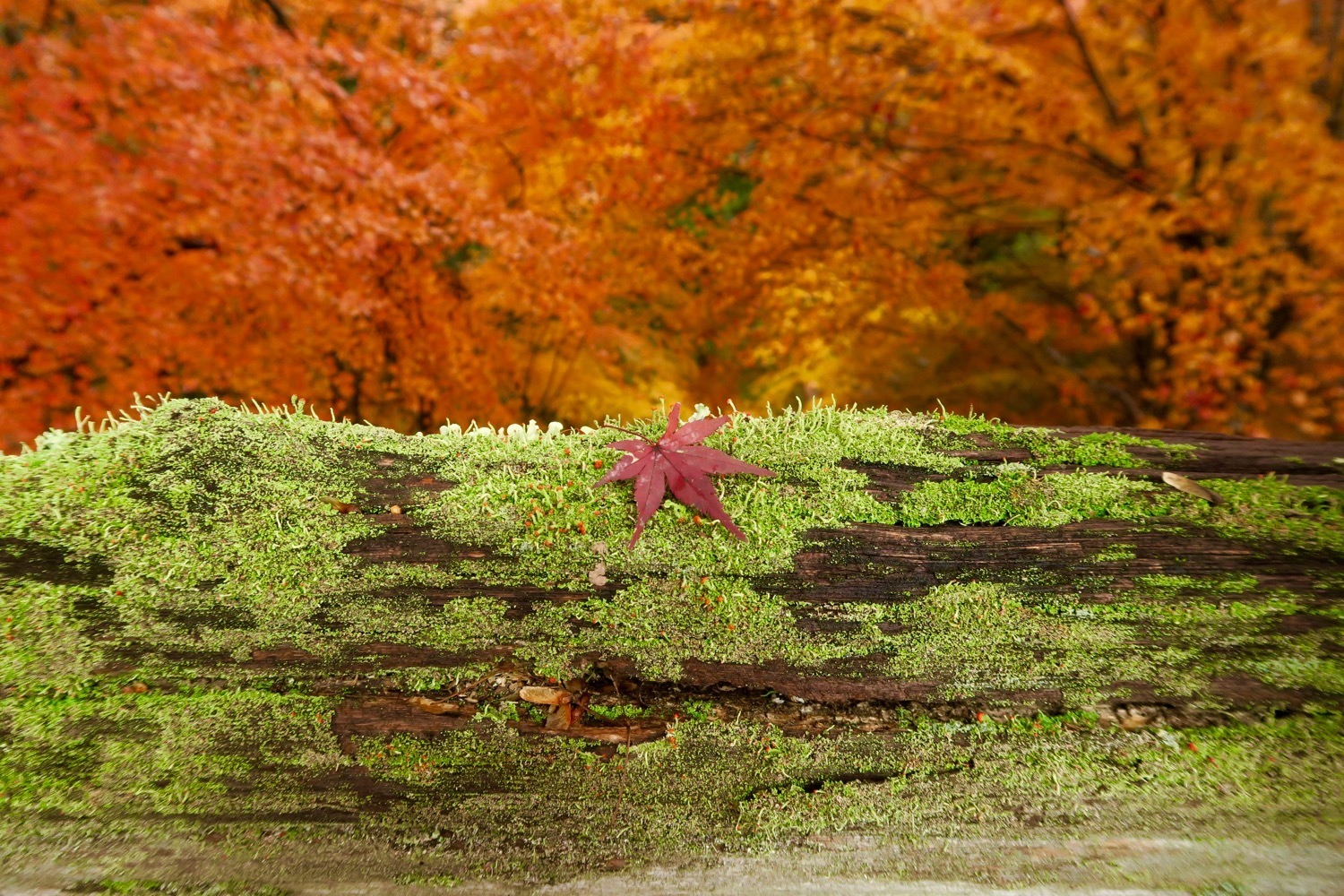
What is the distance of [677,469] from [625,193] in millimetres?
7442

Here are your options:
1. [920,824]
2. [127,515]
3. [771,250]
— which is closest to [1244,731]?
[920,824]

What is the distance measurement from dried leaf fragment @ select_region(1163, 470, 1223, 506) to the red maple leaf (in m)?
1.48

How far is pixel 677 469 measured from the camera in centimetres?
186

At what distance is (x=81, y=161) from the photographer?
5.64m

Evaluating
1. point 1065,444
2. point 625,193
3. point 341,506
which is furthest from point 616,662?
point 625,193

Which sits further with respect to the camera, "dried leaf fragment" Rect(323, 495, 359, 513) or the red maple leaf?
"dried leaf fragment" Rect(323, 495, 359, 513)

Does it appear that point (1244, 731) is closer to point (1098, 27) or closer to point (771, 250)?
point (771, 250)

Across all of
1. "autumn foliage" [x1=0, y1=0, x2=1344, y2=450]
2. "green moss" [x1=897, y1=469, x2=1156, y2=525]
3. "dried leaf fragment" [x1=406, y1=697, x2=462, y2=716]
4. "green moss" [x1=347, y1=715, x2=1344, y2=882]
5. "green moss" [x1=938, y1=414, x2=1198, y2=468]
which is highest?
"autumn foliage" [x1=0, y1=0, x2=1344, y2=450]

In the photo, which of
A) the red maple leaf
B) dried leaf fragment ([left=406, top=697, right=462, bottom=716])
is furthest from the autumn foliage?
dried leaf fragment ([left=406, top=697, right=462, bottom=716])

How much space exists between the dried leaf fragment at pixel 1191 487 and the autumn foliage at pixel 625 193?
227 inches

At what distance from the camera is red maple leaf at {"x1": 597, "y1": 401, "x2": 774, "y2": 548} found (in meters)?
1.80

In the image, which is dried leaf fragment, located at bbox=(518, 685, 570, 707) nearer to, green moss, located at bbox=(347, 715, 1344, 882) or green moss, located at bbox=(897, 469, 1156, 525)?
green moss, located at bbox=(347, 715, 1344, 882)

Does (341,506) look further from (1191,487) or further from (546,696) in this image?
(1191,487)

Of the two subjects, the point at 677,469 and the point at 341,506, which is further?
the point at 341,506
